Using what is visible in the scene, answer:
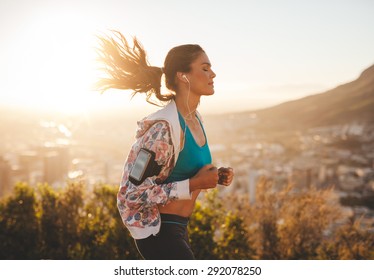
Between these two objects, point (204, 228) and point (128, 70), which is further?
point (204, 228)

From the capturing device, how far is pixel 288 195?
12.7 feet

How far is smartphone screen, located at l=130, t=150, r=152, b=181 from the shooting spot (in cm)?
151

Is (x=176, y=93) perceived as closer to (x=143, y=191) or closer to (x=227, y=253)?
(x=143, y=191)

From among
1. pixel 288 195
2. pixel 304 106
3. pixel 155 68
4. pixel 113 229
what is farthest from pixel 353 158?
pixel 155 68

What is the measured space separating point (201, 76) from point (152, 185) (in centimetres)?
50

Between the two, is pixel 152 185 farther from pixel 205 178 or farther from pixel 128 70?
pixel 128 70

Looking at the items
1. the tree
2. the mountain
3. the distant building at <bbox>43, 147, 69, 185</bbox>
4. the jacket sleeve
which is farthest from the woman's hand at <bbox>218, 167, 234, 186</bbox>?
the distant building at <bbox>43, 147, 69, 185</bbox>

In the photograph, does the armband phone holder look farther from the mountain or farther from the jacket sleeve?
the mountain

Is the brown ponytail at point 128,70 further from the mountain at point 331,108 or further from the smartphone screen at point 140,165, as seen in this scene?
the mountain at point 331,108

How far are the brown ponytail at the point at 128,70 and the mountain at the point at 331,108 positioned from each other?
23.5 feet

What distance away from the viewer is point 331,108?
514 inches

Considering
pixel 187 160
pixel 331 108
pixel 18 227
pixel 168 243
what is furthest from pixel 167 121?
pixel 331 108

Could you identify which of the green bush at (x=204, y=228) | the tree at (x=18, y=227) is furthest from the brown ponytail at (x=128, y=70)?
the tree at (x=18, y=227)

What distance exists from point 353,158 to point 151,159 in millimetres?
15734
